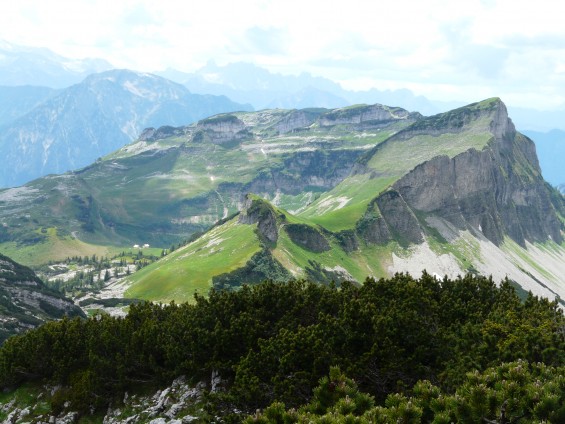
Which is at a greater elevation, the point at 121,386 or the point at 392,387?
the point at 392,387

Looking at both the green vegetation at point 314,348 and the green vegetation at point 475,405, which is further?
the green vegetation at point 314,348

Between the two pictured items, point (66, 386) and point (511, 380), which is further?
point (66, 386)

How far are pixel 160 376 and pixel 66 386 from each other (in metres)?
14.8

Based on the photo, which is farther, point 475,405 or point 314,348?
point 314,348

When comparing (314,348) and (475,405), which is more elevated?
(475,405)

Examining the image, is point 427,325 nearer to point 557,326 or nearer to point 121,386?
point 557,326

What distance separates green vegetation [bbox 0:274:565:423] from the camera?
41.2 m

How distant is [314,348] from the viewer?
47562 millimetres

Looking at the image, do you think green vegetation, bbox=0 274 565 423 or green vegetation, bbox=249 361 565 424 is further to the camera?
green vegetation, bbox=0 274 565 423

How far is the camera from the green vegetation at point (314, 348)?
135 ft

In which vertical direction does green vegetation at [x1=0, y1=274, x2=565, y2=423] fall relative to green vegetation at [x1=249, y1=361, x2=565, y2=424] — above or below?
below

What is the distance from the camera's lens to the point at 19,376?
70.2 meters

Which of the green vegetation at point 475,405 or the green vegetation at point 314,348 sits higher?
the green vegetation at point 475,405

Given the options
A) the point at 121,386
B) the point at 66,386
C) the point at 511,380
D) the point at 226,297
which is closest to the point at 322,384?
the point at 511,380
